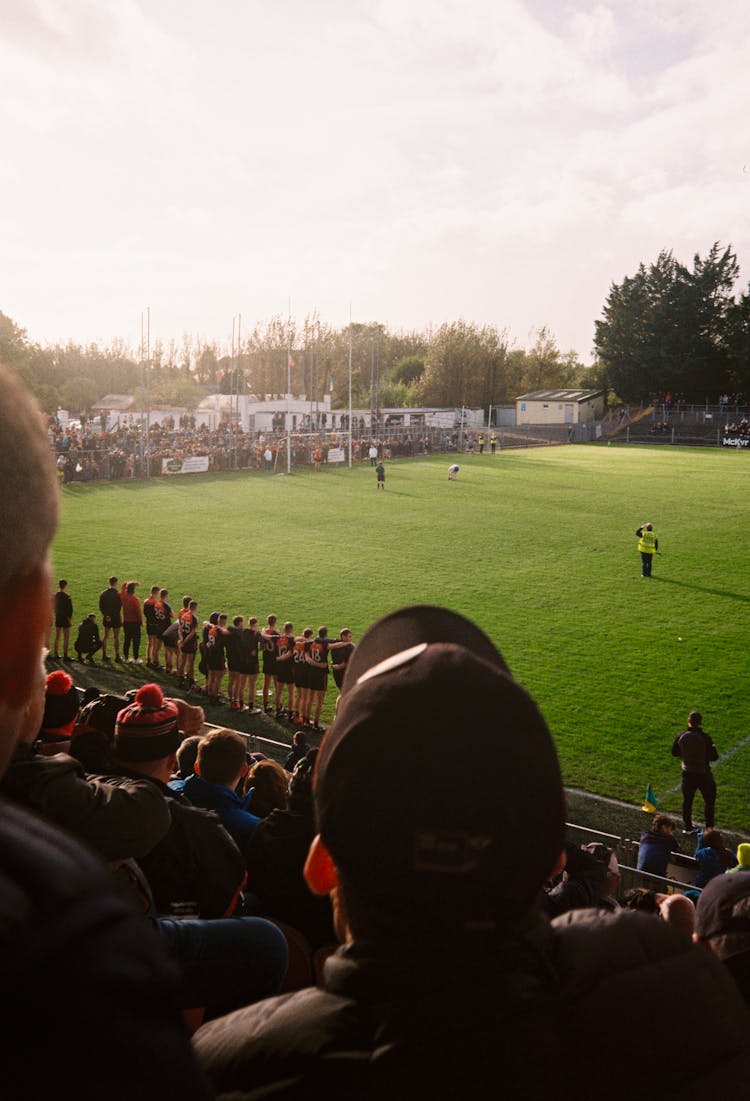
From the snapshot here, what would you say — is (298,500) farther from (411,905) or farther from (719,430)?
(719,430)

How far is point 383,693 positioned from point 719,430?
253ft

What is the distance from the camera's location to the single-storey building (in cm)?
8431

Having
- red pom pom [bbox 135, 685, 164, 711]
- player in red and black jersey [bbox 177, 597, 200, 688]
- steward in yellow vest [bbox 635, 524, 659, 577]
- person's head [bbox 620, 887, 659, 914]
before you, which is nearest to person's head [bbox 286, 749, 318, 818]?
red pom pom [bbox 135, 685, 164, 711]

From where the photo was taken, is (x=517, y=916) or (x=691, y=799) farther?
(x=691, y=799)

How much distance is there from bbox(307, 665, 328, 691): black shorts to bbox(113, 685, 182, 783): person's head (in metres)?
9.28

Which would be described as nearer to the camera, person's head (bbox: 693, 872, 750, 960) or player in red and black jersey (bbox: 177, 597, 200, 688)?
person's head (bbox: 693, 872, 750, 960)

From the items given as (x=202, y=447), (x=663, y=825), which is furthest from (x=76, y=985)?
(x=202, y=447)

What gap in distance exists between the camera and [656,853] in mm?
8031

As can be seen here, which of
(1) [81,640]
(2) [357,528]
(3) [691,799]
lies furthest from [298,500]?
(3) [691,799]

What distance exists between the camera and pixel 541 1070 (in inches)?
47.5

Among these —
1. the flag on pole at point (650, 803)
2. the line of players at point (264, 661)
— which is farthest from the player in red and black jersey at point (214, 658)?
the flag on pole at point (650, 803)

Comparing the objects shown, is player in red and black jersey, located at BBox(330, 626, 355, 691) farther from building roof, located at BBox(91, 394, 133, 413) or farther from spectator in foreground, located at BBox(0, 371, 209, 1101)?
building roof, located at BBox(91, 394, 133, 413)

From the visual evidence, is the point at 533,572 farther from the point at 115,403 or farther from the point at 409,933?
the point at 115,403

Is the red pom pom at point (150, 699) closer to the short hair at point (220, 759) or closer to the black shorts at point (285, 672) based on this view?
the short hair at point (220, 759)
